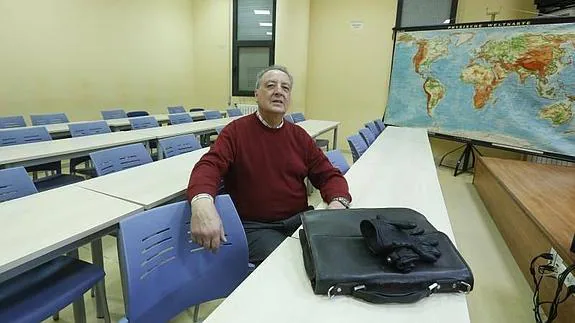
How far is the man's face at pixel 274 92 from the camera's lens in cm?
170

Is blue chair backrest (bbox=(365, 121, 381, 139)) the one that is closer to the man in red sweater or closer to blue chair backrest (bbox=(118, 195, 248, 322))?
the man in red sweater

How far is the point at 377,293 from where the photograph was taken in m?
0.87

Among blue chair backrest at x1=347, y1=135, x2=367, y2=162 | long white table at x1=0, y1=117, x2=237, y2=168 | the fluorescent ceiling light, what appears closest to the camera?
long white table at x1=0, y1=117, x2=237, y2=168

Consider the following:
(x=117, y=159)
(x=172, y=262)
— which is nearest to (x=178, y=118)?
(x=117, y=159)

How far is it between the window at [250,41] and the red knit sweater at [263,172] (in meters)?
4.62

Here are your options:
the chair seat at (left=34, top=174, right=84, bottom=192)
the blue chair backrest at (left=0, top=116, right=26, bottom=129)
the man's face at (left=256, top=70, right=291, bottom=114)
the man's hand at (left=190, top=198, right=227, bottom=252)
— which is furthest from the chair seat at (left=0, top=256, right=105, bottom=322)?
the blue chair backrest at (left=0, top=116, right=26, bottom=129)

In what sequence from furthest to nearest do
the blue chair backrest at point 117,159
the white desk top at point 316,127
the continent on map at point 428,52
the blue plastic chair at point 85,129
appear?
the continent on map at point 428,52
the white desk top at point 316,127
the blue plastic chair at point 85,129
the blue chair backrest at point 117,159

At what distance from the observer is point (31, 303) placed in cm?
123

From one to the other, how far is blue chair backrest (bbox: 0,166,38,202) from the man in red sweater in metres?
→ 0.88

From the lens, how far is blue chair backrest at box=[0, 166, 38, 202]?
1613 millimetres

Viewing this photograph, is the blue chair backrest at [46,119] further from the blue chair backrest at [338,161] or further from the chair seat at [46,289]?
the blue chair backrest at [338,161]

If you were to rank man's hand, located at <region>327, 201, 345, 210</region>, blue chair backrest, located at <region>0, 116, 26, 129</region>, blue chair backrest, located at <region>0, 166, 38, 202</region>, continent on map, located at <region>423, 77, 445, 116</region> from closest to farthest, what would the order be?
1. man's hand, located at <region>327, 201, 345, 210</region>
2. blue chair backrest, located at <region>0, 166, 38, 202</region>
3. blue chair backrest, located at <region>0, 116, 26, 129</region>
4. continent on map, located at <region>423, 77, 445, 116</region>

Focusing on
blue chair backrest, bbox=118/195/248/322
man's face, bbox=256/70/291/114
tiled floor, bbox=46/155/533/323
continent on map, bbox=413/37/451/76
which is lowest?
tiled floor, bbox=46/155/533/323

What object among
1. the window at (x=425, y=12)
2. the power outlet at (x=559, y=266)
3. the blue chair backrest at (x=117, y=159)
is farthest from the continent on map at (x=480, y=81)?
the blue chair backrest at (x=117, y=159)
